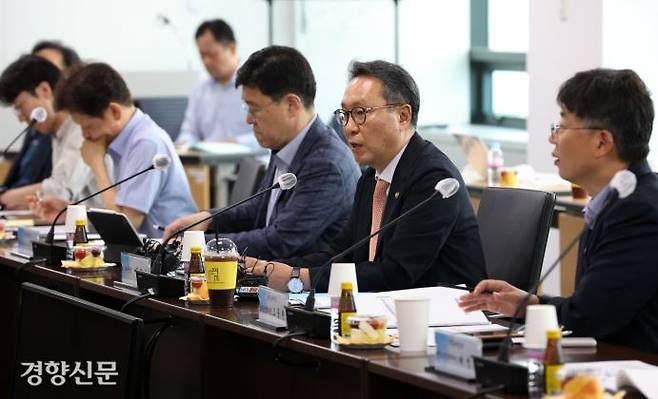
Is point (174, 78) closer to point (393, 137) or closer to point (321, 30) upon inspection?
point (321, 30)

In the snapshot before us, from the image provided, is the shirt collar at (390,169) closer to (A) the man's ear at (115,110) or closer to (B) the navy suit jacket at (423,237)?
(B) the navy suit jacket at (423,237)

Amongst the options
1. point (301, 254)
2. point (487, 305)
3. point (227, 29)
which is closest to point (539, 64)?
point (227, 29)

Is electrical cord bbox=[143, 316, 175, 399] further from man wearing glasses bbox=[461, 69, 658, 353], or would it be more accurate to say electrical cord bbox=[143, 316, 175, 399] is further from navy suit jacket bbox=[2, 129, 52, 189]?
navy suit jacket bbox=[2, 129, 52, 189]

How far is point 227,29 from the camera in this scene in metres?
7.59

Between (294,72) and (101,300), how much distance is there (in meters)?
0.92

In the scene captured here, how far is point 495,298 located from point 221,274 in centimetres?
69

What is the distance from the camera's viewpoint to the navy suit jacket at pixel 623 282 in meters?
2.50

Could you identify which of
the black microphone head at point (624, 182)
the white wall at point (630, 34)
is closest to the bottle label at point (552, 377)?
the black microphone head at point (624, 182)

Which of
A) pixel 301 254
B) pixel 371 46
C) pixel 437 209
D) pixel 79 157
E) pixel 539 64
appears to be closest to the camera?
pixel 437 209

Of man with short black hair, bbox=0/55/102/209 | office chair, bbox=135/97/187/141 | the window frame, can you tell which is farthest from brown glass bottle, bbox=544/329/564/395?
office chair, bbox=135/97/187/141

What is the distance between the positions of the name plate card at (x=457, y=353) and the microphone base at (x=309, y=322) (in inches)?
13.8

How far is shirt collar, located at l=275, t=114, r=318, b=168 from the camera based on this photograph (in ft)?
12.8

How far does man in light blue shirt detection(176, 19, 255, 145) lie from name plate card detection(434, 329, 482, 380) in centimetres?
529

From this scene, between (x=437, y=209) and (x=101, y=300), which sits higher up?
(x=437, y=209)
